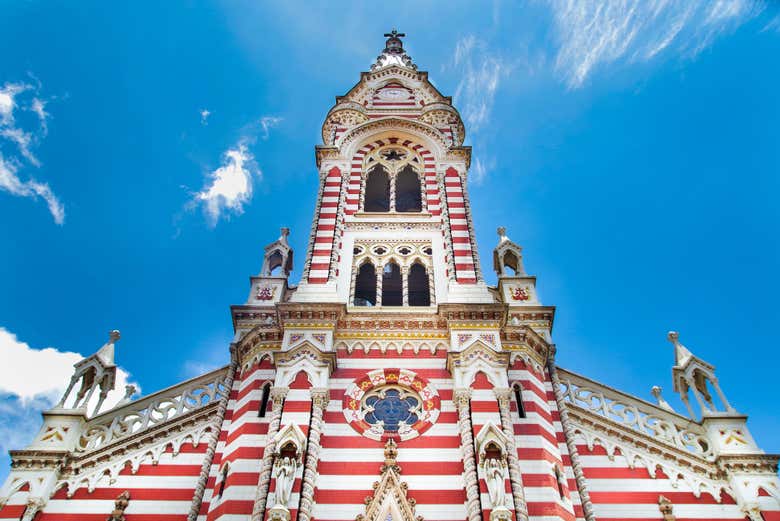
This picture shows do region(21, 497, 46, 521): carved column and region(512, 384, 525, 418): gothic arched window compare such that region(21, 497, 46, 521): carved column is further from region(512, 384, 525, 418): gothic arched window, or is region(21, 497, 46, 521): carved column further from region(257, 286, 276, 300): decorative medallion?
region(512, 384, 525, 418): gothic arched window

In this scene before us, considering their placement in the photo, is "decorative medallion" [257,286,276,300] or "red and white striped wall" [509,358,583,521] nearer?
"red and white striped wall" [509,358,583,521]

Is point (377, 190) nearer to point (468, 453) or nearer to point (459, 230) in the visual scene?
point (459, 230)

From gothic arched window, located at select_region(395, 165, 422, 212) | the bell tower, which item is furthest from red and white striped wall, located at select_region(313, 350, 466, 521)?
gothic arched window, located at select_region(395, 165, 422, 212)

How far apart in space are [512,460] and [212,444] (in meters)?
8.04

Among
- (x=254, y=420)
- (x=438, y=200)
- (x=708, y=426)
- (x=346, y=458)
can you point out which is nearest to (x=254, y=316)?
(x=254, y=420)

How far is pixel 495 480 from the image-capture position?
14312 mm

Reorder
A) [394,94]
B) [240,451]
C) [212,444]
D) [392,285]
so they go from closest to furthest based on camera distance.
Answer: [240,451] → [212,444] → [392,285] → [394,94]

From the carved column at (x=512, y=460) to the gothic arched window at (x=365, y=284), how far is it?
26.6 ft

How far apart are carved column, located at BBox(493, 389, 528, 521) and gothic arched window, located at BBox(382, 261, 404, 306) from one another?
8229 millimetres

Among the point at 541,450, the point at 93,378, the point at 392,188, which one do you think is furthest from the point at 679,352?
the point at 93,378

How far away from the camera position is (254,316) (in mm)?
20719

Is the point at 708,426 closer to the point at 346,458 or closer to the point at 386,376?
the point at 386,376

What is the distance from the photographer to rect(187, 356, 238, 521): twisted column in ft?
50.8

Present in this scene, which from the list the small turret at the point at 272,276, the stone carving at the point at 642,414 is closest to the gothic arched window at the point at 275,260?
the small turret at the point at 272,276
